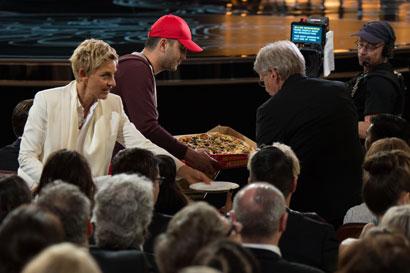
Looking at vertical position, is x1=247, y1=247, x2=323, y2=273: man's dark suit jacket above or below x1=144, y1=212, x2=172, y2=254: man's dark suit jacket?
above

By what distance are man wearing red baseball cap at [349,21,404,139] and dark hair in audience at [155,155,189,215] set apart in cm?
206

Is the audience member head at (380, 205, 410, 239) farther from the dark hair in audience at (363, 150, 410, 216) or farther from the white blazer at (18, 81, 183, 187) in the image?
the white blazer at (18, 81, 183, 187)

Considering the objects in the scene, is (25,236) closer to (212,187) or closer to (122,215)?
(122,215)

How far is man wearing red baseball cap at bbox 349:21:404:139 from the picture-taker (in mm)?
7023

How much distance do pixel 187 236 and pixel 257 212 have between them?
527mm

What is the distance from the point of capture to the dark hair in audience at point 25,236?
10.6 ft

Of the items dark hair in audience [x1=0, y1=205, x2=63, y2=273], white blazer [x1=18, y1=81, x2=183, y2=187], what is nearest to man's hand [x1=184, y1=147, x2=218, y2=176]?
white blazer [x1=18, y1=81, x2=183, y2=187]

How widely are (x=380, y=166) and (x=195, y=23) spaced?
346 inches

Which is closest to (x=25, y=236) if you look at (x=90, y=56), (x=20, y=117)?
(x=90, y=56)

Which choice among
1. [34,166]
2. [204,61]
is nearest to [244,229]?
[34,166]

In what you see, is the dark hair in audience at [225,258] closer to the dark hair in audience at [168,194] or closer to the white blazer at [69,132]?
the dark hair in audience at [168,194]

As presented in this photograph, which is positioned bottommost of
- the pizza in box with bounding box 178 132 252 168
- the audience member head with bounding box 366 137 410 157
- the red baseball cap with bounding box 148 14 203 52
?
the pizza in box with bounding box 178 132 252 168

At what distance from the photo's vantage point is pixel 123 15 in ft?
48.5

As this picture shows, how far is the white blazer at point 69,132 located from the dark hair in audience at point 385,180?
51.7 inches
